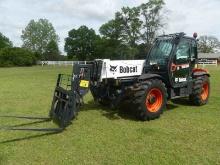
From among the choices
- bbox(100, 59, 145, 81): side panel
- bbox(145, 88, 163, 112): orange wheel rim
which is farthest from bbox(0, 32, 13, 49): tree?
bbox(145, 88, 163, 112): orange wheel rim

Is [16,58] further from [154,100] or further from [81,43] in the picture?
[154,100]

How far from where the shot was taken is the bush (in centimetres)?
7512

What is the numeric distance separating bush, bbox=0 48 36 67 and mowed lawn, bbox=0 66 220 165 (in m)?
67.0

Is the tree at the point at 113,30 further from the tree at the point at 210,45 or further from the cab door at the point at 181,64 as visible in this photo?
the cab door at the point at 181,64

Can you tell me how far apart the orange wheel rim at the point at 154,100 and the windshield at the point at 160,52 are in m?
1.11

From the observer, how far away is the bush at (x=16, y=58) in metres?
75.1

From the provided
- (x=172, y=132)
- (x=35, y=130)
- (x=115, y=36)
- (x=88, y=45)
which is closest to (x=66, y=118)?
(x=35, y=130)

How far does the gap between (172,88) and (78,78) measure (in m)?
3.19

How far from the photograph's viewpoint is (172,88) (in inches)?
401

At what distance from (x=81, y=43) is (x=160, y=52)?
97.9m

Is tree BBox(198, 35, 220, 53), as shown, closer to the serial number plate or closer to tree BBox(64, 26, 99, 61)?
tree BBox(64, 26, 99, 61)

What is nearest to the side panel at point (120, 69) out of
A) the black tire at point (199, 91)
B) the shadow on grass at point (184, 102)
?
the black tire at point (199, 91)

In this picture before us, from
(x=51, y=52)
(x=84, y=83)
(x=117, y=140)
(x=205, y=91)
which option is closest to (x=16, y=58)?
(x=51, y=52)

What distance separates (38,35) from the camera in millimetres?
108250
